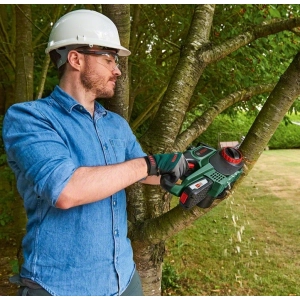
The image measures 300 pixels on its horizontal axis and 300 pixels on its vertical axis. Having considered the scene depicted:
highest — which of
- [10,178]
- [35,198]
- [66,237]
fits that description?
[35,198]

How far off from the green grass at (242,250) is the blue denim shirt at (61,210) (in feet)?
10.5

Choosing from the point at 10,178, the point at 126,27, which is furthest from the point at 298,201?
the point at 126,27

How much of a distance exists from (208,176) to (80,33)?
3.31 ft

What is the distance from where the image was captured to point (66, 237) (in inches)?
69.4

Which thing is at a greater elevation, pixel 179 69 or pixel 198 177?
pixel 179 69

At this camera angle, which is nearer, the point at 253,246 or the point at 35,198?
the point at 35,198

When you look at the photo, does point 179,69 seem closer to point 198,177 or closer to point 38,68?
point 198,177

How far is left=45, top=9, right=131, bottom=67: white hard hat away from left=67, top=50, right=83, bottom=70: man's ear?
54 mm

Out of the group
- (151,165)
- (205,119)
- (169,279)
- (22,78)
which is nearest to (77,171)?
(151,165)

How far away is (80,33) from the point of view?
2037 millimetres

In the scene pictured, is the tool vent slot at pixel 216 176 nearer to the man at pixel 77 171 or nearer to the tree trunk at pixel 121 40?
the man at pixel 77 171

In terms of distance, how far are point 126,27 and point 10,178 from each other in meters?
2.47

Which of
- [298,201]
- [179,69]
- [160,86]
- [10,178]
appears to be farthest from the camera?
[298,201]

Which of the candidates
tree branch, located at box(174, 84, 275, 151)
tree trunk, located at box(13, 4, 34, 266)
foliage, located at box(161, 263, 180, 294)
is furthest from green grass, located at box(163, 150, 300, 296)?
tree branch, located at box(174, 84, 275, 151)
